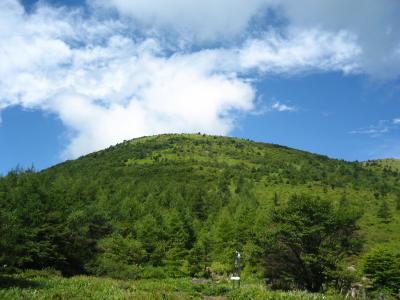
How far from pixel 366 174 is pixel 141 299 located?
18568cm

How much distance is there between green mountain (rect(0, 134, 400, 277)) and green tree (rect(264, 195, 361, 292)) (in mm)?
1909

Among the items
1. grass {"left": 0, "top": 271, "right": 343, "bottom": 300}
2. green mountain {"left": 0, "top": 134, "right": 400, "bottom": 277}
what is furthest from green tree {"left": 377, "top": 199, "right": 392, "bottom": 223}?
grass {"left": 0, "top": 271, "right": 343, "bottom": 300}

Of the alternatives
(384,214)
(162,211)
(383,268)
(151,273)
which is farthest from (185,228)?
(384,214)

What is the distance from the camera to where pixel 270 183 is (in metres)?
146

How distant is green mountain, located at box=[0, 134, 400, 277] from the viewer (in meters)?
44.2

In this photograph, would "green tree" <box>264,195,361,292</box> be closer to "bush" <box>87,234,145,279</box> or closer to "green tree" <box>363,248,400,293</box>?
"green tree" <box>363,248,400,293</box>

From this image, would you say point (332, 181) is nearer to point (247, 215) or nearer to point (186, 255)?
point (247, 215)

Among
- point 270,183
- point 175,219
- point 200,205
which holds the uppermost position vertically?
point 270,183

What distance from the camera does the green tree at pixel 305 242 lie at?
3884 centimetres

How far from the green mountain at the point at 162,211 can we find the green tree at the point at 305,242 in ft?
6.26

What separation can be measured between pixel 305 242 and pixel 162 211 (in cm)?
6245

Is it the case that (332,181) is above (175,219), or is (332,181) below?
above

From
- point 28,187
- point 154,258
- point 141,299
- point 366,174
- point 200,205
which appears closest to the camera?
point 141,299

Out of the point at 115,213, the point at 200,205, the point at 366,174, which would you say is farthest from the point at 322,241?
the point at 366,174
